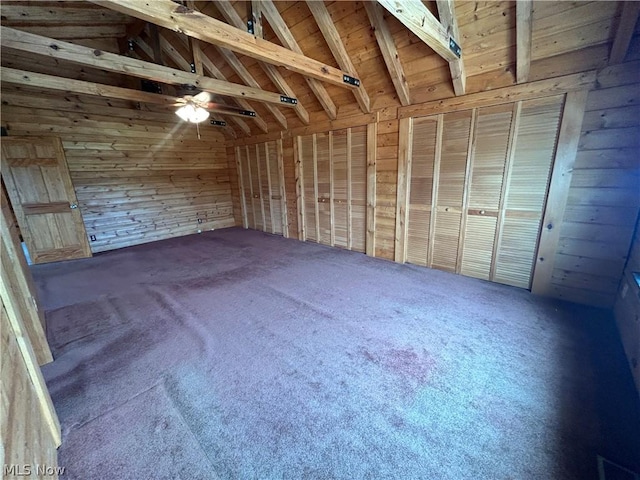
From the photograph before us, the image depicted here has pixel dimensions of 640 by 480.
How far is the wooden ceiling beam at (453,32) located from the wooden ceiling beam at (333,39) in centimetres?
124

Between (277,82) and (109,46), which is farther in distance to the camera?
(109,46)

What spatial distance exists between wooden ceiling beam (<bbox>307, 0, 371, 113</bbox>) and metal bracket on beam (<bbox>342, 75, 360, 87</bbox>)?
0.05 m

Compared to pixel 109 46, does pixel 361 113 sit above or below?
below

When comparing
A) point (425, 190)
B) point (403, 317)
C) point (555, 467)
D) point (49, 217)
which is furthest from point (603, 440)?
point (49, 217)

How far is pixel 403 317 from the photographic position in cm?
256

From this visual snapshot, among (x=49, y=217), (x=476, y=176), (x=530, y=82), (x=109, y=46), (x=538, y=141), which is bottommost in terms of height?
(x=49, y=217)

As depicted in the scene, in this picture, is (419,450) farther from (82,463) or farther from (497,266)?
(497,266)

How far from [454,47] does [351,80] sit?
54.2 inches

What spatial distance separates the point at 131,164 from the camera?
18.5 ft

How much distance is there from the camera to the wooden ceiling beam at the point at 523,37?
2188 millimetres

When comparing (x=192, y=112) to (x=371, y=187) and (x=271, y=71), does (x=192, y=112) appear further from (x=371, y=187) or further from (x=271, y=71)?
(x=371, y=187)

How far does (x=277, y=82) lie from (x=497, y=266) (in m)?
4.26

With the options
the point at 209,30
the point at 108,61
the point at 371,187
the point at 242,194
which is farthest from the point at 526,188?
the point at 242,194

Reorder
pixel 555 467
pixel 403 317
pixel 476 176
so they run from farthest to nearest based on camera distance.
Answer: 1. pixel 476 176
2. pixel 403 317
3. pixel 555 467
